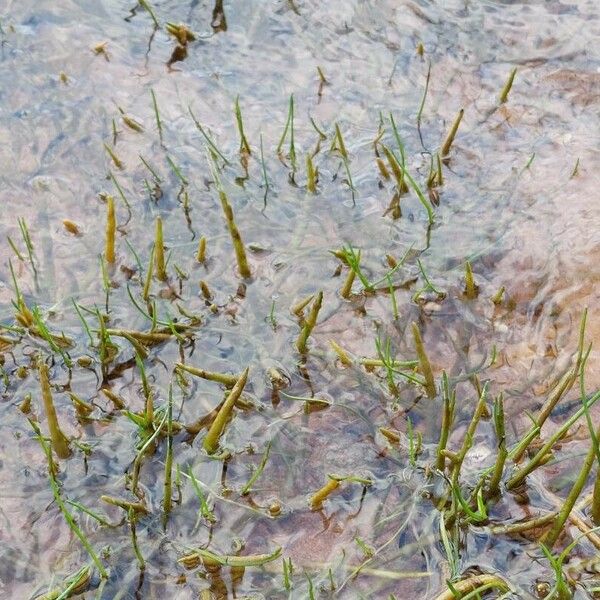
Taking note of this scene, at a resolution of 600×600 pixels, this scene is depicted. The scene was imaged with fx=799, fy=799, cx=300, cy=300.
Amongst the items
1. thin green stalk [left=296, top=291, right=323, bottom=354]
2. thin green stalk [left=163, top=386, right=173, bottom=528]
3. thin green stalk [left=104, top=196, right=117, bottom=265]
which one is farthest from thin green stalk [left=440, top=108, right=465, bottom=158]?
thin green stalk [left=163, top=386, right=173, bottom=528]

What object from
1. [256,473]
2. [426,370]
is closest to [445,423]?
[426,370]

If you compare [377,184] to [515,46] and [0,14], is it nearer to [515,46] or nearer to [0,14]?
[515,46]

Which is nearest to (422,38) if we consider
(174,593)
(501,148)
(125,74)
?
(501,148)

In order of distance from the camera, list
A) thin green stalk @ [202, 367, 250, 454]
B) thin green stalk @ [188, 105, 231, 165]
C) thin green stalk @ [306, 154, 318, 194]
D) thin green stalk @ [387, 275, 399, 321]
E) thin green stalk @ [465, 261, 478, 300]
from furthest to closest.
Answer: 1. thin green stalk @ [188, 105, 231, 165]
2. thin green stalk @ [306, 154, 318, 194]
3. thin green stalk @ [465, 261, 478, 300]
4. thin green stalk @ [387, 275, 399, 321]
5. thin green stalk @ [202, 367, 250, 454]

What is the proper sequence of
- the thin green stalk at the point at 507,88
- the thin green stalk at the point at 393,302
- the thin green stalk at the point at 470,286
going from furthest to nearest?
the thin green stalk at the point at 507,88
the thin green stalk at the point at 470,286
the thin green stalk at the point at 393,302

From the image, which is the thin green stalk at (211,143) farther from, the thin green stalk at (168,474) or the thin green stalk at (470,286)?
the thin green stalk at (168,474)

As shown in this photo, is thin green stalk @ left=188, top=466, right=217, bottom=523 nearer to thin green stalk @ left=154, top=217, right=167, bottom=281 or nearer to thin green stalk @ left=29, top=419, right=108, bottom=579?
thin green stalk @ left=29, top=419, right=108, bottom=579

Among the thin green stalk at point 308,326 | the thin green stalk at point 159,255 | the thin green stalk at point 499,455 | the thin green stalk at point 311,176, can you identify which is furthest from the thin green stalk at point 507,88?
the thin green stalk at point 499,455

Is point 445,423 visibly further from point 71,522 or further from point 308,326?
point 71,522
